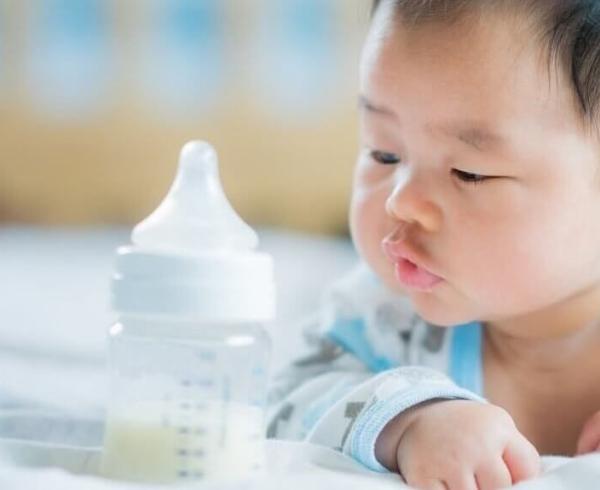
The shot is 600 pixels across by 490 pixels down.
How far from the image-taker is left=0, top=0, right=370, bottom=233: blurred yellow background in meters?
3.01

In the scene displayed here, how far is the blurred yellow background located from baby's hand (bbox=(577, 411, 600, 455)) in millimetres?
2133

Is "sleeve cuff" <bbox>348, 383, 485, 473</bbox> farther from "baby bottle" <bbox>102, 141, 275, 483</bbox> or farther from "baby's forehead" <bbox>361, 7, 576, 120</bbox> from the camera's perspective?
"baby's forehead" <bbox>361, 7, 576, 120</bbox>

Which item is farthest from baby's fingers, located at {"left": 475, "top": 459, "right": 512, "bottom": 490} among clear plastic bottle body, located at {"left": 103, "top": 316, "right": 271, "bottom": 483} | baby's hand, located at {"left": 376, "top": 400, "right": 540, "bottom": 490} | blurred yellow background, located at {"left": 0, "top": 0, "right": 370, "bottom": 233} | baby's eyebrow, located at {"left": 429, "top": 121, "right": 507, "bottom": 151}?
blurred yellow background, located at {"left": 0, "top": 0, "right": 370, "bottom": 233}

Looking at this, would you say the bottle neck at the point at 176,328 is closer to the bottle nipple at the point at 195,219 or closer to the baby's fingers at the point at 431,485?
the bottle nipple at the point at 195,219

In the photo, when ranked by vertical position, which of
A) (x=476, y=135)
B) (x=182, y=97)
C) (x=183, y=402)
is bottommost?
(x=182, y=97)

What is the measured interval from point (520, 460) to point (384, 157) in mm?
298

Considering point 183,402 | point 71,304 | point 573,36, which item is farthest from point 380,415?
point 71,304

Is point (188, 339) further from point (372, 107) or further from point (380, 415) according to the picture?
point (372, 107)

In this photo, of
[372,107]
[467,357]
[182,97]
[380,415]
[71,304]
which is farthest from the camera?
[182,97]

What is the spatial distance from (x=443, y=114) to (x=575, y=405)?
1.00 ft

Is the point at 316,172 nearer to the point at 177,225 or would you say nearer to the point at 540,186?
the point at 540,186

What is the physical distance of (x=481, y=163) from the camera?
2.88 ft

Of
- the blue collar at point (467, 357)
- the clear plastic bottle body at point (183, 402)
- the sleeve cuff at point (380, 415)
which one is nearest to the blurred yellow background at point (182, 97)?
the blue collar at point (467, 357)

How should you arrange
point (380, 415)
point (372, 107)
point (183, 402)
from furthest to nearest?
point (372, 107)
point (380, 415)
point (183, 402)
